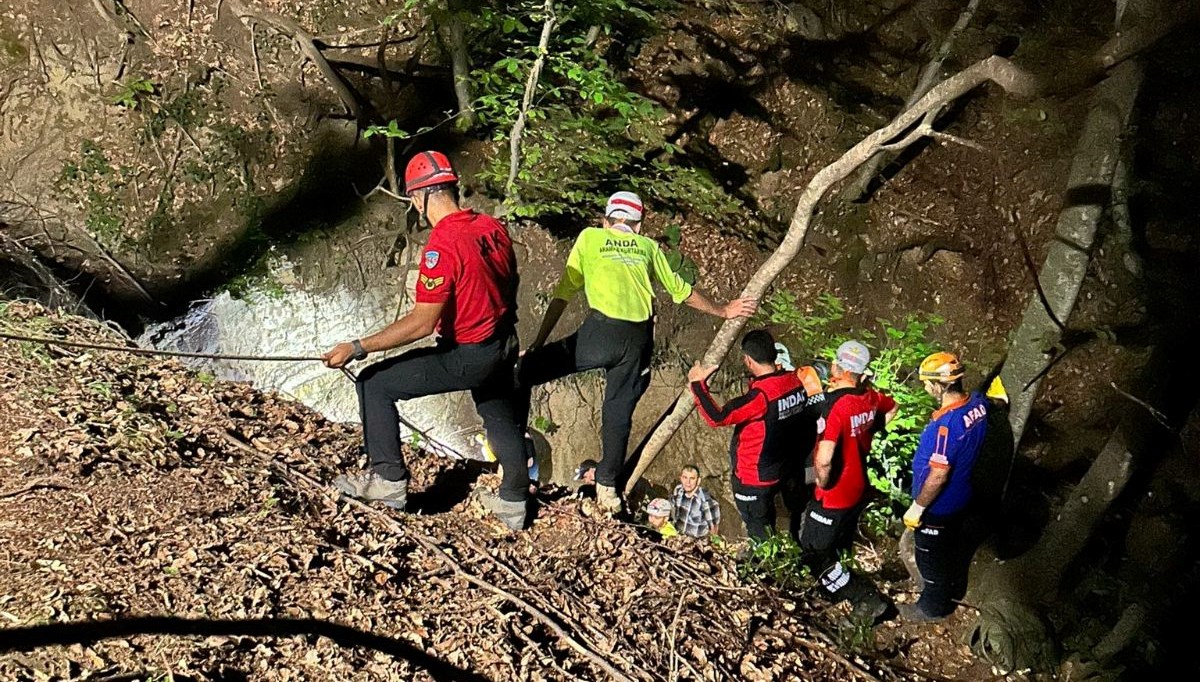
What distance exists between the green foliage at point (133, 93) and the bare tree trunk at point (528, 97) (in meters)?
5.22

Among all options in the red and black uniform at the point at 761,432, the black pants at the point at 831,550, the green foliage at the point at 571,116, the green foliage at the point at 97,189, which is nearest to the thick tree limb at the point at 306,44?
the green foliage at the point at 571,116

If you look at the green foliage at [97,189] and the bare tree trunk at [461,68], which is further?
the green foliage at [97,189]

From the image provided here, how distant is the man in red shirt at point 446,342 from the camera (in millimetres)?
4055

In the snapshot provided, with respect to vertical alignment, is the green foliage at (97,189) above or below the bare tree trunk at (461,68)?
below

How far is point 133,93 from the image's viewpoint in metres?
10.1

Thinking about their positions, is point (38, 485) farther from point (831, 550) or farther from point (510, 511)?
point (831, 550)

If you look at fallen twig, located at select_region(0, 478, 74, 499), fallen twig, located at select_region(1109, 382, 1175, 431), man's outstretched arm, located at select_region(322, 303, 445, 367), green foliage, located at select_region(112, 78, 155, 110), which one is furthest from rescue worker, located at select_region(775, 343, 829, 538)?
green foliage, located at select_region(112, 78, 155, 110)

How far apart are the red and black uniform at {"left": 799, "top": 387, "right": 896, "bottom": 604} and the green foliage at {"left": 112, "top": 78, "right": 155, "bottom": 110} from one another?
9.79m

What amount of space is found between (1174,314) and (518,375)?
5208 millimetres

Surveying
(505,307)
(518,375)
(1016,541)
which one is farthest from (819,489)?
(505,307)

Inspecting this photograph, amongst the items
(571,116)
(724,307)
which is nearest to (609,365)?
(724,307)

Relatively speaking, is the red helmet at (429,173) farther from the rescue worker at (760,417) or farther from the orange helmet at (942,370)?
the orange helmet at (942,370)

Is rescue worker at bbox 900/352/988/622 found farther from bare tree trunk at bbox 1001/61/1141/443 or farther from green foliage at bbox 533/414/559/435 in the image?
green foliage at bbox 533/414/559/435

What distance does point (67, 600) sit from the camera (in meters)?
3.13
